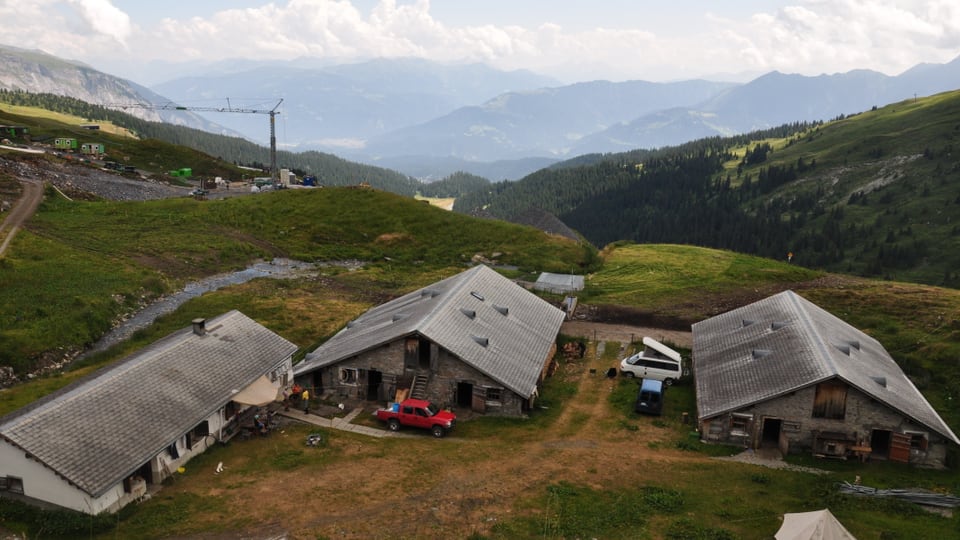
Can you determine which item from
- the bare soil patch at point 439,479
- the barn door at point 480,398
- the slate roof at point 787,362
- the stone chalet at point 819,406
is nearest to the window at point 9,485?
the bare soil patch at point 439,479

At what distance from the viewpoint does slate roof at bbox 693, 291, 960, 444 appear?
33781 millimetres

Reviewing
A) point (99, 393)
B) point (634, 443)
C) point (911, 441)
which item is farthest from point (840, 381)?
point (99, 393)

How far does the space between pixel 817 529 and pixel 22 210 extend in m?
91.6

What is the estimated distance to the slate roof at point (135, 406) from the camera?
86.8 feet

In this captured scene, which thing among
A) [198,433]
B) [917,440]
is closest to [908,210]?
[917,440]

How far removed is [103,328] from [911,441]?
59.1m

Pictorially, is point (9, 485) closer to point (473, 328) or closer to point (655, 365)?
point (473, 328)

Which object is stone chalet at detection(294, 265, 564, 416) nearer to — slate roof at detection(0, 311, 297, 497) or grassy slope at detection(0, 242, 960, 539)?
grassy slope at detection(0, 242, 960, 539)

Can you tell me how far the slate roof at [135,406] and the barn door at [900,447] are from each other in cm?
3660

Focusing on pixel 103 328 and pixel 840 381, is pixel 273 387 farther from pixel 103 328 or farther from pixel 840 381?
pixel 840 381

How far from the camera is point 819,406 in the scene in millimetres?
33812

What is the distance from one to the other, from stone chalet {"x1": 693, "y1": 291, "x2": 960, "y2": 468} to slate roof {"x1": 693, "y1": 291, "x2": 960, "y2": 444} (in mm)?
71

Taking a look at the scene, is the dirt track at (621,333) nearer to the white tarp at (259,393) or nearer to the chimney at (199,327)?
the white tarp at (259,393)

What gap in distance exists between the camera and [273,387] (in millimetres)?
38125
